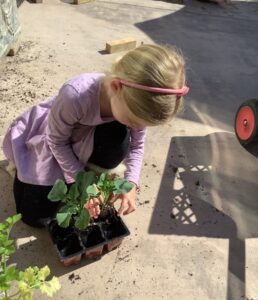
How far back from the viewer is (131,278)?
1.60 m

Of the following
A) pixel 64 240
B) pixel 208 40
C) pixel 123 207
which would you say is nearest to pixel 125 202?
pixel 123 207

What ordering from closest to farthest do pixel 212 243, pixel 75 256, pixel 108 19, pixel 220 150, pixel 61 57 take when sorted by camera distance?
pixel 75 256 → pixel 212 243 → pixel 220 150 → pixel 61 57 → pixel 108 19

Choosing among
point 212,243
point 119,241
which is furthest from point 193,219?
point 119,241

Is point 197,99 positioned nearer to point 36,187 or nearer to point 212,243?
point 212,243

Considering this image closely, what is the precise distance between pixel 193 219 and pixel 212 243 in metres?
0.14

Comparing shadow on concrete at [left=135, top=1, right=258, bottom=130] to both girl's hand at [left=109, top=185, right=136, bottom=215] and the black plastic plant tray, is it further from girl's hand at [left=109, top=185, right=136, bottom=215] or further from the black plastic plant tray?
the black plastic plant tray

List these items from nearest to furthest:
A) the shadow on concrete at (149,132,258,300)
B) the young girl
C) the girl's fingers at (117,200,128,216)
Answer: the young girl → the girl's fingers at (117,200,128,216) → the shadow on concrete at (149,132,258,300)

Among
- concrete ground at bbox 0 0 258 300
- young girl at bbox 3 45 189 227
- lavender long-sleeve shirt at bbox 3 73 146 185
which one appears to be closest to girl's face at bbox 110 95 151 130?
young girl at bbox 3 45 189 227

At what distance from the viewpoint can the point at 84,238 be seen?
1.55 metres

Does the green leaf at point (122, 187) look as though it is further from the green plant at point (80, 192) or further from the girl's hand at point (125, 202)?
the girl's hand at point (125, 202)

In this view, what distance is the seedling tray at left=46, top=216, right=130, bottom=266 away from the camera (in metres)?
1.52

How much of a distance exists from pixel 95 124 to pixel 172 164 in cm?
74

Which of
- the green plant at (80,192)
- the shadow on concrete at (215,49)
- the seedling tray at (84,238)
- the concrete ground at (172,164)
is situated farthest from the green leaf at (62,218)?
the shadow on concrete at (215,49)

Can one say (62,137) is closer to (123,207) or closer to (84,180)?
(84,180)
